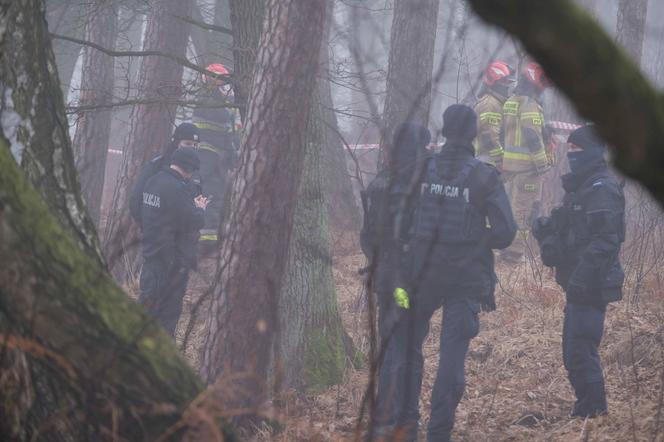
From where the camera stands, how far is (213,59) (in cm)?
1371

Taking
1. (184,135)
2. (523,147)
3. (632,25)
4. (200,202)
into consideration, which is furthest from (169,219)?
(632,25)

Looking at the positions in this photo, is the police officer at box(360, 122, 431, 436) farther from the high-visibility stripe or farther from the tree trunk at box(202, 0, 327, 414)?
the high-visibility stripe

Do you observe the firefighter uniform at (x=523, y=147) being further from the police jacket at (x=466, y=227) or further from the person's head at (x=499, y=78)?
the police jacket at (x=466, y=227)

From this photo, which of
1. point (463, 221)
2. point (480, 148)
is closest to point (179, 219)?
point (463, 221)

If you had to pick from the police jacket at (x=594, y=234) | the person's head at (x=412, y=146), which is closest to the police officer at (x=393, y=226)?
the person's head at (x=412, y=146)

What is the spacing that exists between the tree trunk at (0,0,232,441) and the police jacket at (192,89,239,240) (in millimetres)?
8615

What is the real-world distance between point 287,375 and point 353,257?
4614 millimetres

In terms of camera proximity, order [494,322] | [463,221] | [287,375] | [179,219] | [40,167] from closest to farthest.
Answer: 1. [40,167]
2. [463,221]
3. [287,375]
4. [179,219]
5. [494,322]

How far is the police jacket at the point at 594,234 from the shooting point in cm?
532

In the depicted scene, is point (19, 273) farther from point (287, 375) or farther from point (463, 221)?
point (287, 375)

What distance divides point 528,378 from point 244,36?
12.8 feet

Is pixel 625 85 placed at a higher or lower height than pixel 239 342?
higher

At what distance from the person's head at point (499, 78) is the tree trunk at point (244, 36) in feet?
14.0

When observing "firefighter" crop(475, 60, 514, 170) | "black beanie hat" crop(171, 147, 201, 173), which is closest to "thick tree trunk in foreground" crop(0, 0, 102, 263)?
"black beanie hat" crop(171, 147, 201, 173)
